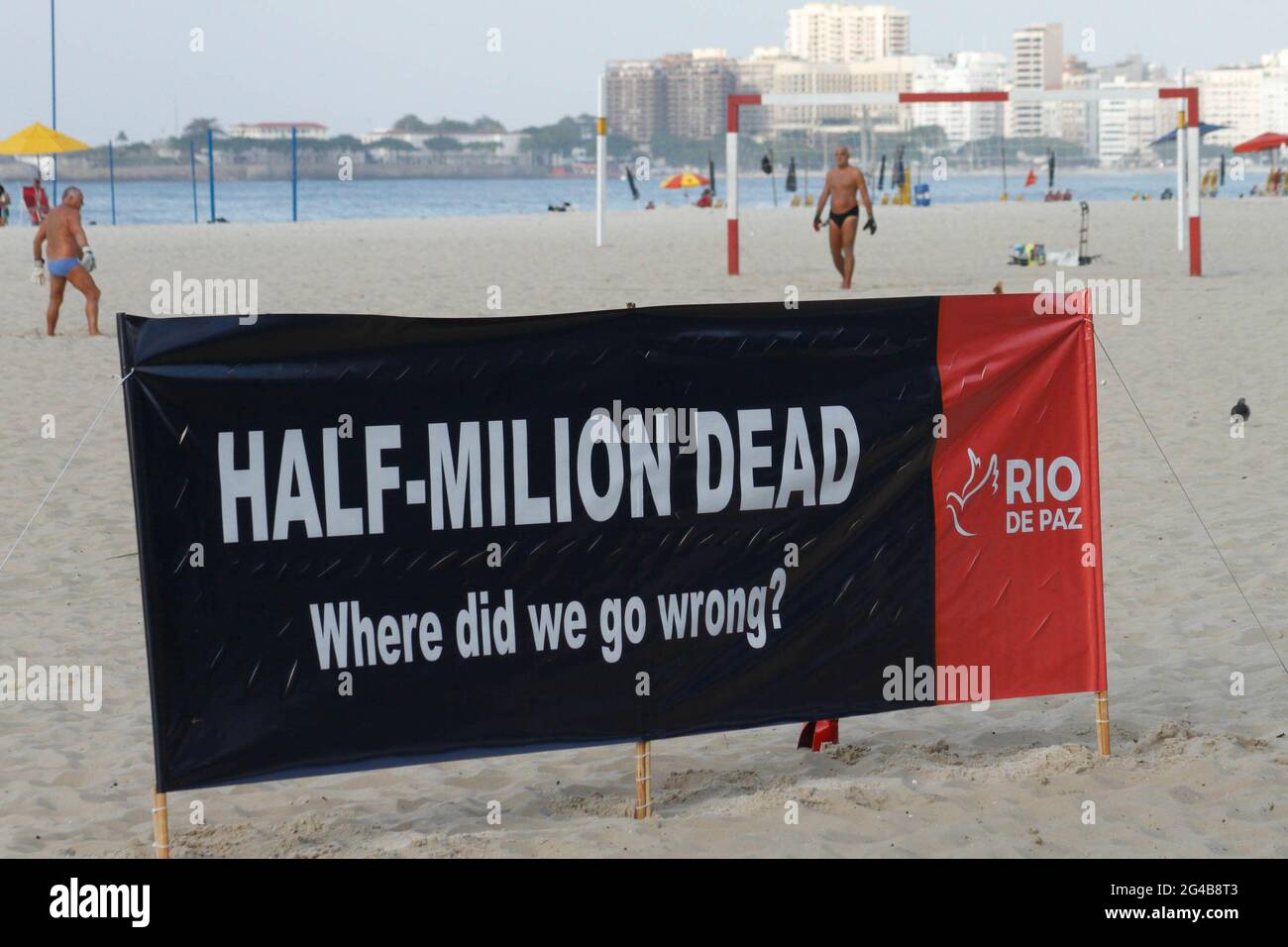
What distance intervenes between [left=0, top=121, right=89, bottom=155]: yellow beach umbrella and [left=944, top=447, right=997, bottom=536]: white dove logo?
93.8ft

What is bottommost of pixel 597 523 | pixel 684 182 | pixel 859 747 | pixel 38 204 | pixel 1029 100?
pixel 859 747

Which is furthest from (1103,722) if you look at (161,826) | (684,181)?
(684,181)

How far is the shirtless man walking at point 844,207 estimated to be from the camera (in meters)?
17.2

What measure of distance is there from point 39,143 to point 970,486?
29934mm

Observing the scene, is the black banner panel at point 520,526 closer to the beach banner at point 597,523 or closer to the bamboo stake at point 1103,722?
the beach banner at point 597,523

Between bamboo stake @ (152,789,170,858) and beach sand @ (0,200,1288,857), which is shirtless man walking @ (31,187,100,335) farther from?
bamboo stake @ (152,789,170,858)

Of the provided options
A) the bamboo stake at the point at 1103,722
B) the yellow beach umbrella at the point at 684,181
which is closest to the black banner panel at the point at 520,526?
the bamboo stake at the point at 1103,722

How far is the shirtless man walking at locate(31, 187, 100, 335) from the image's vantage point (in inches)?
550

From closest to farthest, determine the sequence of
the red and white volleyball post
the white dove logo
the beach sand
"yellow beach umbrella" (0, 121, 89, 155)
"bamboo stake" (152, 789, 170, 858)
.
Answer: "bamboo stake" (152, 789, 170, 858)
the beach sand
the white dove logo
the red and white volleyball post
"yellow beach umbrella" (0, 121, 89, 155)

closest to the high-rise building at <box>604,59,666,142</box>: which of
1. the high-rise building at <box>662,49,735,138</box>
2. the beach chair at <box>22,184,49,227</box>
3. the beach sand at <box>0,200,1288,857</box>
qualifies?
the high-rise building at <box>662,49,735,138</box>

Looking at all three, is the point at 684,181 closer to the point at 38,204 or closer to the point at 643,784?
the point at 38,204

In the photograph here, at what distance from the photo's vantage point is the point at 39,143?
30.6 m
